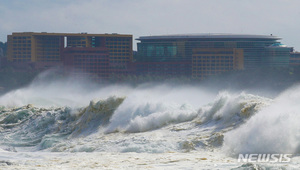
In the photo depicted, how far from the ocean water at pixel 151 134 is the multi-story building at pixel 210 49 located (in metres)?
123

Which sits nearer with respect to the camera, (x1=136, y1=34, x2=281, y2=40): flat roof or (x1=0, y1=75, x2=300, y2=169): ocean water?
(x1=0, y1=75, x2=300, y2=169): ocean water

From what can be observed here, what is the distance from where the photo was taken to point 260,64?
16700cm

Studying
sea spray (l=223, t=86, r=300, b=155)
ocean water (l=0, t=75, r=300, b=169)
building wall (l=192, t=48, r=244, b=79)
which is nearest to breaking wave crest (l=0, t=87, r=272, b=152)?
ocean water (l=0, t=75, r=300, b=169)

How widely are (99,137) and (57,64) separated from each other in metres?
148

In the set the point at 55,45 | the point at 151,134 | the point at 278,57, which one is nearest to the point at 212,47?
the point at 278,57

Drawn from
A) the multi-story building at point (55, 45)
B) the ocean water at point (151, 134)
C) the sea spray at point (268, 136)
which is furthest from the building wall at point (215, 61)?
the sea spray at point (268, 136)

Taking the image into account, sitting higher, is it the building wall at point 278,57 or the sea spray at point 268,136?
the sea spray at point 268,136

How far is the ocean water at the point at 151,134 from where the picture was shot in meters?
20.4

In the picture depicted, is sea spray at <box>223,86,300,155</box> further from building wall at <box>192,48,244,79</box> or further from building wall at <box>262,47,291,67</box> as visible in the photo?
building wall at <box>262,47,291,67</box>

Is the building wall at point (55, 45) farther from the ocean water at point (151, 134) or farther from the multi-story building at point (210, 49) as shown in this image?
the ocean water at point (151, 134)

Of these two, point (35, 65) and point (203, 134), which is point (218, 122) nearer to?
point (203, 134)

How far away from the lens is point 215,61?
160500 mm

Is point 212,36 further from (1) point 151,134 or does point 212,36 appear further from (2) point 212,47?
(1) point 151,134

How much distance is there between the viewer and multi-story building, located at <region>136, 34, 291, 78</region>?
164500 millimetres
